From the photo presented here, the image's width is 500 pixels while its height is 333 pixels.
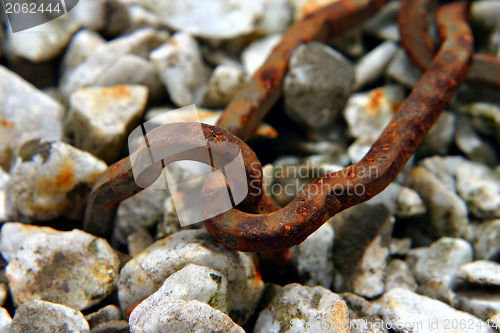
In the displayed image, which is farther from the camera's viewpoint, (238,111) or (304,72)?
(304,72)

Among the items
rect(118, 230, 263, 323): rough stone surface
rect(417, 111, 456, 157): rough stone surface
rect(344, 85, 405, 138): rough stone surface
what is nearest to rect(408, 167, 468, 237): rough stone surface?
rect(417, 111, 456, 157): rough stone surface

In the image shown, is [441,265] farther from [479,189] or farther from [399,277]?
[479,189]

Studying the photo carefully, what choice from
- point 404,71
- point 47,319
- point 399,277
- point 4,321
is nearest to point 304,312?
point 399,277

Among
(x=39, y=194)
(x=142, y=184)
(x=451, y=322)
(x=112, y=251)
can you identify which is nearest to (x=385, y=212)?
(x=451, y=322)

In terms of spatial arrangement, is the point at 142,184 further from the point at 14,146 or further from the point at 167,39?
the point at 167,39

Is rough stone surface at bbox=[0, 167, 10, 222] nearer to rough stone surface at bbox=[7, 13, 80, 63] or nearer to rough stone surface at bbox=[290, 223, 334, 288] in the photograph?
rough stone surface at bbox=[7, 13, 80, 63]

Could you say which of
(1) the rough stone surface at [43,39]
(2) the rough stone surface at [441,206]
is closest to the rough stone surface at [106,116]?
(1) the rough stone surface at [43,39]
